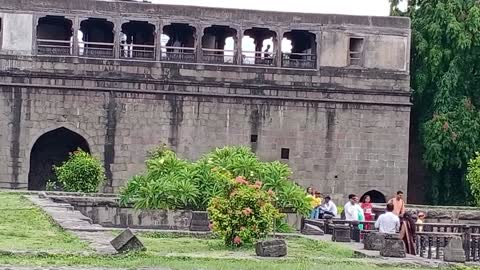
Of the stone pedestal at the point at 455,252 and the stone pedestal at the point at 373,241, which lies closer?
the stone pedestal at the point at 455,252

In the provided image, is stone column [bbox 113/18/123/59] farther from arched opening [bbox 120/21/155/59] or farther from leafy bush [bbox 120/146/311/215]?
leafy bush [bbox 120/146/311/215]

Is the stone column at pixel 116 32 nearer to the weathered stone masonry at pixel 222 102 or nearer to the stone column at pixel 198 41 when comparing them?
the weathered stone masonry at pixel 222 102

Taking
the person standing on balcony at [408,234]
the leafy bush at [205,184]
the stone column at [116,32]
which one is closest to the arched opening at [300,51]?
the stone column at [116,32]

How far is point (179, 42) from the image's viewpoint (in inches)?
1078

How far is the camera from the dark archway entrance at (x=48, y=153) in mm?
25781

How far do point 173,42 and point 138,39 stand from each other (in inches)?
45.6

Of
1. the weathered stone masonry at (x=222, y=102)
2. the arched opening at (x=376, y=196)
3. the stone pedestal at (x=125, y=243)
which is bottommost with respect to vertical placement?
the arched opening at (x=376, y=196)

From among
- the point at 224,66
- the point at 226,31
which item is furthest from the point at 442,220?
the point at 226,31

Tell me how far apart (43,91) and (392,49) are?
9305 mm

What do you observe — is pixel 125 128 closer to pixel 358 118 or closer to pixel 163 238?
pixel 358 118

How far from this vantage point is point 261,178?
1689cm

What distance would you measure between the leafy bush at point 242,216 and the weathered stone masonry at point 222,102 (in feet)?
42.4

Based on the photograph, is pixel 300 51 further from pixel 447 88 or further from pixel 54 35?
pixel 54 35

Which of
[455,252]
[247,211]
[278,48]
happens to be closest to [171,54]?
[278,48]
